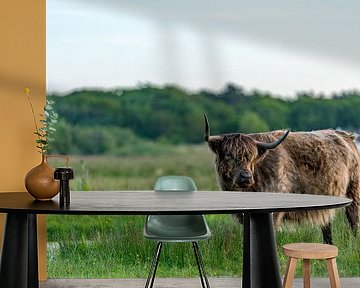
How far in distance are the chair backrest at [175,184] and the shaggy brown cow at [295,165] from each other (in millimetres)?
705

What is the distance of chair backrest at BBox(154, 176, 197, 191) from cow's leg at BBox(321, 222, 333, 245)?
1338mm

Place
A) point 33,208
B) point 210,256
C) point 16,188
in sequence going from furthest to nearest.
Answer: point 210,256 → point 16,188 → point 33,208

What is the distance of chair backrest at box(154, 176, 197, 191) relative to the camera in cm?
450

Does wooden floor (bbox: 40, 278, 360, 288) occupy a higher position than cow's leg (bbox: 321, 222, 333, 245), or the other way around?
cow's leg (bbox: 321, 222, 333, 245)

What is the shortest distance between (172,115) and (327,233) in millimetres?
1452

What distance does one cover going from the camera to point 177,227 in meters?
4.43

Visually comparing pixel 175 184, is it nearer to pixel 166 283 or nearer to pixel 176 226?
pixel 176 226

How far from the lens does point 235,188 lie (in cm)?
518

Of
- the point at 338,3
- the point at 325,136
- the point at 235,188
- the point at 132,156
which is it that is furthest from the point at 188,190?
the point at 338,3

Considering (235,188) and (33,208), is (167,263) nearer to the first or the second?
(235,188)

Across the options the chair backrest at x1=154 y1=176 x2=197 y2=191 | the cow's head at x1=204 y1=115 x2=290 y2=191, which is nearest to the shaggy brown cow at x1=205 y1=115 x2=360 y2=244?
the cow's head at x1=204 y1=115 x2=290 y2=191

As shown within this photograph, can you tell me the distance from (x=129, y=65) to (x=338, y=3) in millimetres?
1647

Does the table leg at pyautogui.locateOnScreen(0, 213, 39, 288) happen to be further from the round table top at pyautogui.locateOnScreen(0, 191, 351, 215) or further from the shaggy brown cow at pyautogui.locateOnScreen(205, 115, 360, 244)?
the shaggy brown cow at pyautogui.locateOnScreen(205, 115, 360, 244)

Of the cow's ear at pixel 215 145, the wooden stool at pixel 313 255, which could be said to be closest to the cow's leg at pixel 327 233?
the cow's ear at pixel 215 145
